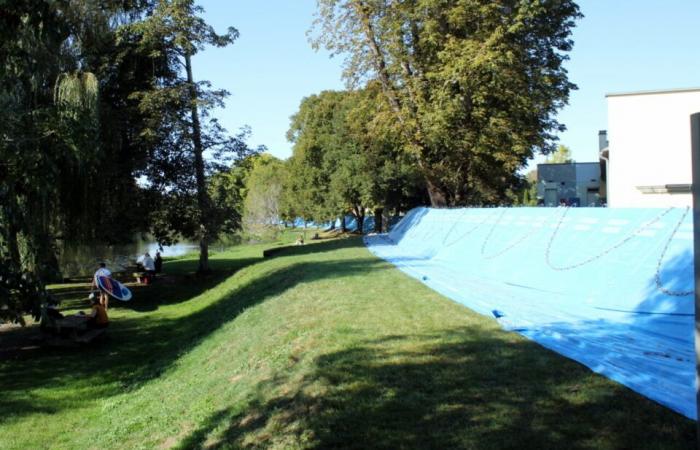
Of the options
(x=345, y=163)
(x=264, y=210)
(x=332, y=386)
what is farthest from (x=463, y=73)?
(x=264, y=210)

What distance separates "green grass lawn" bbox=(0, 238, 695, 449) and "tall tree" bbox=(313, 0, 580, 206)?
12752 mm

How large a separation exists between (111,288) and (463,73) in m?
15.4

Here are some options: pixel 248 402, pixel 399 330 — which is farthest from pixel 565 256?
pixel 248 402

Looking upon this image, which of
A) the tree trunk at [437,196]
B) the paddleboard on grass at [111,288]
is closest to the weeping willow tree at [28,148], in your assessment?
the paddleboard on grass at [111,288]

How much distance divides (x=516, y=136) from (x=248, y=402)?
20.6 metres

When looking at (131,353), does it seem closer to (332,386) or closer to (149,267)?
(332,386)

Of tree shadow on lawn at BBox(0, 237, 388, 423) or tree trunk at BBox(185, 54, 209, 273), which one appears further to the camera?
tree trunk at BBox(185, 54, 209, 273)

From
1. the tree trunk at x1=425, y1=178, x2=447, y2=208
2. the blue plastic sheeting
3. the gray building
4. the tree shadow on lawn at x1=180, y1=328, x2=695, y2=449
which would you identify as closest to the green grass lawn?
the tree shadow on lawn at x1=180, y1=328, x2=695, y2=449

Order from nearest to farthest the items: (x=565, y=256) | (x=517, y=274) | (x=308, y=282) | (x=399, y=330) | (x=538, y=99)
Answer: (x=399, y=330) < (x=565, y=256) < (x=517, y=274) < (x=308, y=282) < (x=538, y=99)

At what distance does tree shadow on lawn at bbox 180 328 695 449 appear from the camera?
4445 mm

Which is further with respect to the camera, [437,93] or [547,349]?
[437,93]

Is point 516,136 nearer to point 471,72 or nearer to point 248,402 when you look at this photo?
point 471,72

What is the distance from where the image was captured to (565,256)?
1173 centimetres

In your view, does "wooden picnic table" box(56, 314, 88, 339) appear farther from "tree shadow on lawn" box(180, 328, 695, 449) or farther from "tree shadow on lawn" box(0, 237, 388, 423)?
"tree shadow on lawn" box(180, 328, 695, 449)
